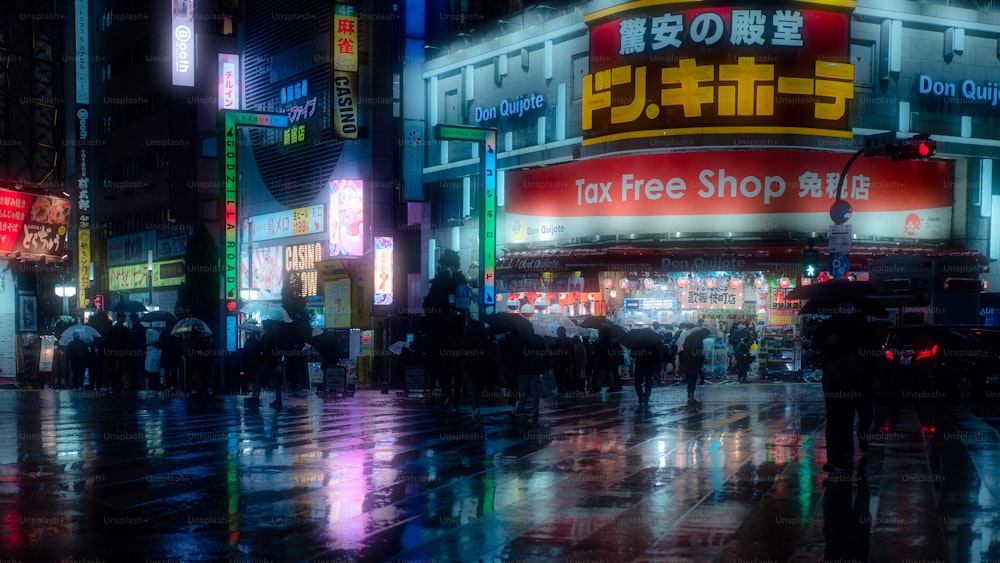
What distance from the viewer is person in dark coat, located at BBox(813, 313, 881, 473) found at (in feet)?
42.5

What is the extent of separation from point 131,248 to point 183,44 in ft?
66.4

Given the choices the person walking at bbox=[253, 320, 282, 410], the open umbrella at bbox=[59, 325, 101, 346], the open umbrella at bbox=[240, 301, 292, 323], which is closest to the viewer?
the person walking at bbox=[253, 320, 282, 410]

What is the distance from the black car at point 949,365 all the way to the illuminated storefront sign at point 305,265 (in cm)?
3058

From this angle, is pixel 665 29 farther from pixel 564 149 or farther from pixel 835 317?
pixel 835 317

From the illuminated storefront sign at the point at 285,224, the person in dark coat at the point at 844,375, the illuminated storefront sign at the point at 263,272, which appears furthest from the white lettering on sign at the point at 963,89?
the illuminated storefront sign at the point at 263,272

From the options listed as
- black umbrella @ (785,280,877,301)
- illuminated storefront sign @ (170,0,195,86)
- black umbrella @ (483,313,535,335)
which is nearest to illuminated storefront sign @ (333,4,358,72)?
illuminated storefront sign @ (170,0,195,86)

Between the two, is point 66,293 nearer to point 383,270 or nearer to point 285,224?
point 285,224

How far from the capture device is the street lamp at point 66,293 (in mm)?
64325

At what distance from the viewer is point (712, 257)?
34469 millimetres

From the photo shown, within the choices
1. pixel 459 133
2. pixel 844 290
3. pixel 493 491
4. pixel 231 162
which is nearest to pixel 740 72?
pixel 459 133

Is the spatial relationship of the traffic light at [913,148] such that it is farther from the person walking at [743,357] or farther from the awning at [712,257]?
the person walking at [743,357]

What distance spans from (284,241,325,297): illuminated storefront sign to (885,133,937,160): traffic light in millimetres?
30254

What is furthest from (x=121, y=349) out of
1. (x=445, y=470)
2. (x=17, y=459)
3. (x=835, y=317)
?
(x=835, y=317)

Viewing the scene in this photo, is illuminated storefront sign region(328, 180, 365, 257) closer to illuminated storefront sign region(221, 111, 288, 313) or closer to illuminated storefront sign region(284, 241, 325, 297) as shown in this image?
illuminated storefront sign region(284, 241, 325, 297)
